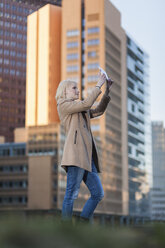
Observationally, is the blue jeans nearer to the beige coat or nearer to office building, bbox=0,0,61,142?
the beige coat

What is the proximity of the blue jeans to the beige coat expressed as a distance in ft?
0.28

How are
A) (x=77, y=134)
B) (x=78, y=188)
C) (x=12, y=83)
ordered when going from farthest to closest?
(x=12, y=83) < (x=77, y=134) < (x=78, y=188)

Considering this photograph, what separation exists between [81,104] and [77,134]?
0.33 meters

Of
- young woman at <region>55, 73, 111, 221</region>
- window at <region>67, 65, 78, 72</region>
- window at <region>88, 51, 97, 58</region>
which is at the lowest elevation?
young woman at <region>55, 73, 111, 221</region>

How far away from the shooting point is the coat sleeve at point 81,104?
5422 mm

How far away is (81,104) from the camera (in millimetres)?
5473

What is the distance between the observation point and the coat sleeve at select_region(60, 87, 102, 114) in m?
5.42

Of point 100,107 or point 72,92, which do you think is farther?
point 100,107

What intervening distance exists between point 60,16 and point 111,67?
53.0 feet

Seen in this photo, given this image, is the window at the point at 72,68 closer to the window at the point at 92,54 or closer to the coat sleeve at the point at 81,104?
the window at the point at 92,54

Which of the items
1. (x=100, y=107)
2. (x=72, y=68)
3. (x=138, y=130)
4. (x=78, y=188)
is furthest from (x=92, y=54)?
(x=78, y=188)

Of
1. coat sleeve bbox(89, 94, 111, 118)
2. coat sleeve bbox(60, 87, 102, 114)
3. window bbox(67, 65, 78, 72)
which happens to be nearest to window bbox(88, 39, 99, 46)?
window bbox(67, 65, 78, 72)

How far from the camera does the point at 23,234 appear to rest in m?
1.58

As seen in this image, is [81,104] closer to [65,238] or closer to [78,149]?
[78,149]
